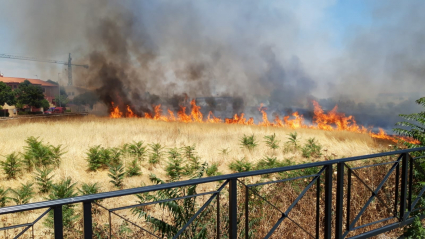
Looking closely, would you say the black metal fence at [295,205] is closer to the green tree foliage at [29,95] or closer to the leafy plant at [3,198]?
the leafy plant at [3,198]

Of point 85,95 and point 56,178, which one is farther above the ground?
point 85,95

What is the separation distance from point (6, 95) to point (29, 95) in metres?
1.57

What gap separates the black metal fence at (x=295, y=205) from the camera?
2.05m

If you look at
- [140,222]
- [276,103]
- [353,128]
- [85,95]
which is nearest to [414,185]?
[140,222]

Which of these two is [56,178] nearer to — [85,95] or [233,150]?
[233,150]

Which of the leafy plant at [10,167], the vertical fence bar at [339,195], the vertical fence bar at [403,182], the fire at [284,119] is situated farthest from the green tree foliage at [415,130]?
the fire at [284,119]

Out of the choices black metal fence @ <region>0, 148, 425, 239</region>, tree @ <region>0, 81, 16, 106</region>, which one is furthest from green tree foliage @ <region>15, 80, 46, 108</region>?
black metal fence @ <region>0, 148, 425, 239</region>

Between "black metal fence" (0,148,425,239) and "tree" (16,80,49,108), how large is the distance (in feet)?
74.9

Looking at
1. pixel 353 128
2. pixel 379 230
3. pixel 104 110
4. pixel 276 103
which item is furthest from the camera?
pixel 104 110

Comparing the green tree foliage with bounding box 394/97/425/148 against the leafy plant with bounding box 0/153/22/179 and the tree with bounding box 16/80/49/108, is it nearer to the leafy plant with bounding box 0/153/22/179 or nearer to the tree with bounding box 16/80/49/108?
the leafy plant with bounding box 0/153/22/179

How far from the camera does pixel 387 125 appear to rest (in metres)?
19.1

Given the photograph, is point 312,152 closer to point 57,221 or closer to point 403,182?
point 403,182

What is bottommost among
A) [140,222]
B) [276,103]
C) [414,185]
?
[140,222]

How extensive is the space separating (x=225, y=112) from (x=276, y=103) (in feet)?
14.2
